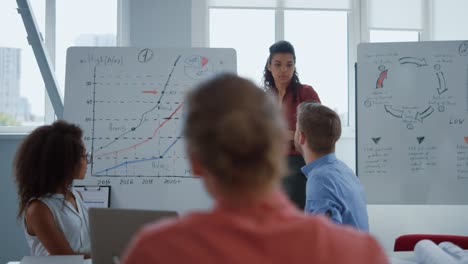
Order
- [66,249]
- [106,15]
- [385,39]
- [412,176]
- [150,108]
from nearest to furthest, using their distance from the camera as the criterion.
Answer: [66,249], [150,108], [412,176], [106,15], [385,39]

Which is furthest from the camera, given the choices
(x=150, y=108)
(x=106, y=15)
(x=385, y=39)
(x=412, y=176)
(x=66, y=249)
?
(x=385, y=39)

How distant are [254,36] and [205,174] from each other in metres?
3.69

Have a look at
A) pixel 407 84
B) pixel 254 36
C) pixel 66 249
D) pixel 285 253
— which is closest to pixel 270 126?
pixel 285 253

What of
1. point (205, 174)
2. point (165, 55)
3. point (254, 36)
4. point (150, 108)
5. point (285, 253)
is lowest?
point (285, 253)

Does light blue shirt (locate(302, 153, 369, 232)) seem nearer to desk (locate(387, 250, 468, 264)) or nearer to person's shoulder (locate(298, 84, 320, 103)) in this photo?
desk (locate(387, 250, 468, 264))

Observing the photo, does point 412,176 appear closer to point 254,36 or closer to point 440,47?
point 440,47

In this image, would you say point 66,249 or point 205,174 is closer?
point 205,174

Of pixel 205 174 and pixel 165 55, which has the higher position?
pixel 165 55

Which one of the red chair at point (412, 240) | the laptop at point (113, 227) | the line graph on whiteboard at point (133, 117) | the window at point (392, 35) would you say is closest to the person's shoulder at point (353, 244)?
the laptop at point (113, 227)

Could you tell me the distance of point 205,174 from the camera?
0.74 metres

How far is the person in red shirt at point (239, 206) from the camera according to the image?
0.69 meters

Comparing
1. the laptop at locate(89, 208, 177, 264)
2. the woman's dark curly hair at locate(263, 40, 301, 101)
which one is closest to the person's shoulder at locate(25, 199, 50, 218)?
the laptop at locate(89, 208, 177, 264)

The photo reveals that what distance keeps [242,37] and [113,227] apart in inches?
125

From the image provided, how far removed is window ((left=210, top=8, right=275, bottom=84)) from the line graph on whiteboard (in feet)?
4.00
